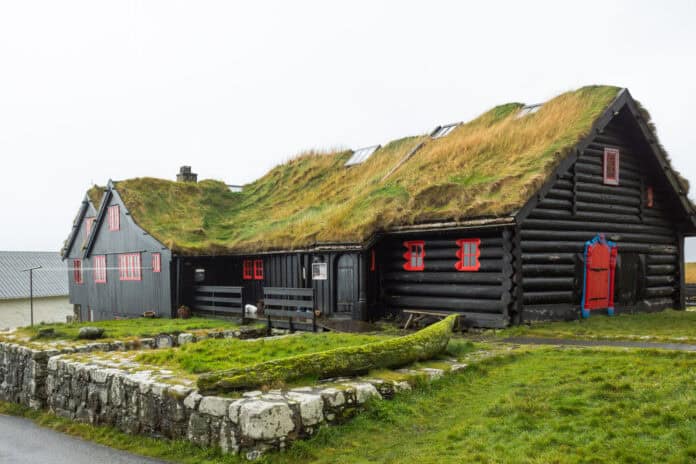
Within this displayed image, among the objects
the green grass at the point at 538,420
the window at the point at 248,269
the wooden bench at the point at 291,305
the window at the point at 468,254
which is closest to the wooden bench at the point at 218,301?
the window at the point at 248,269

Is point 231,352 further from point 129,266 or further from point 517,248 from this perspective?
point 129,266

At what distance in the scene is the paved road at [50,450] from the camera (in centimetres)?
951

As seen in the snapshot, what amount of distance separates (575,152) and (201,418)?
42.6ft

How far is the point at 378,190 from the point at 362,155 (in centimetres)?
847

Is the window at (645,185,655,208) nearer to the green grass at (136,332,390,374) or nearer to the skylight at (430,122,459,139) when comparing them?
the skylight at (430,122,459,139)

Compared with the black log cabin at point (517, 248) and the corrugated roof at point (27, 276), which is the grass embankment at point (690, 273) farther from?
the corrugated roof at point (27, 276)

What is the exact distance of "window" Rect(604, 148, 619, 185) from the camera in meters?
19.5

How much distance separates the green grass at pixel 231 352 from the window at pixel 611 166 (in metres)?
10.2

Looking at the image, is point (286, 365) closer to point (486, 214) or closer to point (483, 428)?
point (483, 428)

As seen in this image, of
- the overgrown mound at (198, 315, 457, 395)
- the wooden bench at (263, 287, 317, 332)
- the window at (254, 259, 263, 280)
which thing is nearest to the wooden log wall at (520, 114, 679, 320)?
the wooden bench at (263, 287, 317, 332)

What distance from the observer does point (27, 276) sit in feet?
145

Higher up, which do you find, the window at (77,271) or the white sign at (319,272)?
the white sign at (319,272)

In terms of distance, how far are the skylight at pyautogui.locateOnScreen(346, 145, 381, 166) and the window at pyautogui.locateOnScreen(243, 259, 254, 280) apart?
7178 millimetres

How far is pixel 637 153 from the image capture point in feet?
67.9
